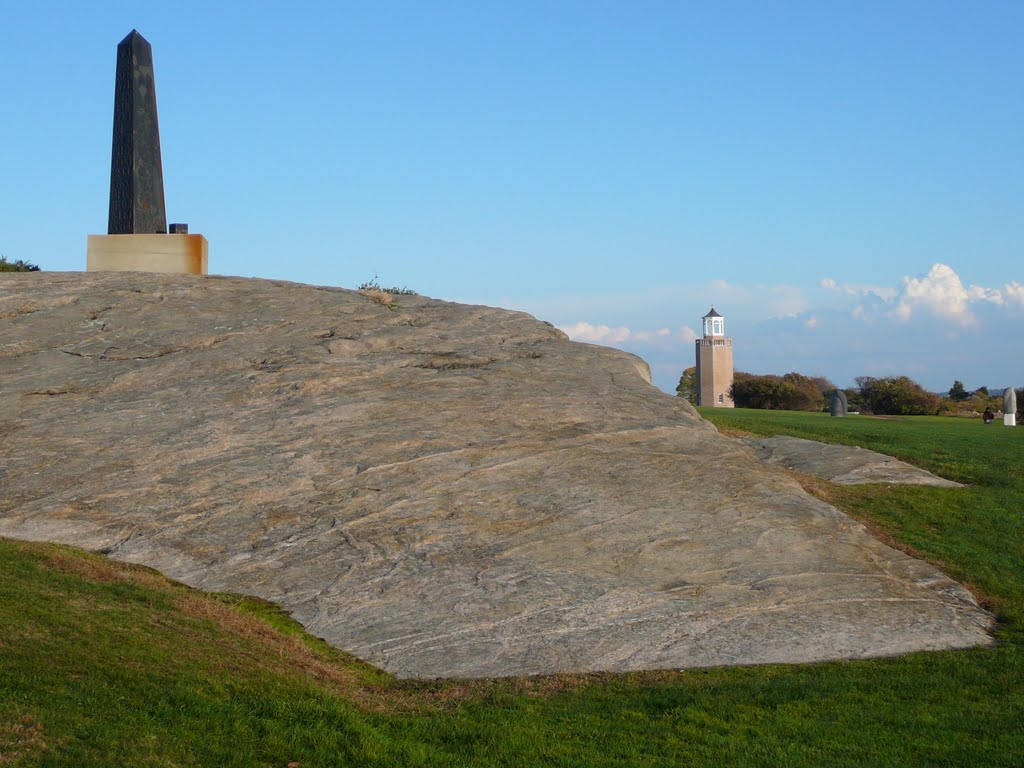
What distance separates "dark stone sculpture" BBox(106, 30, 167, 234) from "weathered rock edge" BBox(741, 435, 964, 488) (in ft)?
53.3

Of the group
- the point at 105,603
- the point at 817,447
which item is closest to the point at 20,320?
the point at 105,603

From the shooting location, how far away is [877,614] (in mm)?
14328

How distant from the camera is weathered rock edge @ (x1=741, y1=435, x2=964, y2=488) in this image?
22.3 meters

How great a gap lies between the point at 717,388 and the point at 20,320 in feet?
344

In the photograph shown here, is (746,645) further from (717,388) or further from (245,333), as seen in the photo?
(717,388)

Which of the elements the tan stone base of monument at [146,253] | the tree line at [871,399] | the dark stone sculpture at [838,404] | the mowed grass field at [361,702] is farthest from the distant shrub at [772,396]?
the mowed grass field at [361,702]

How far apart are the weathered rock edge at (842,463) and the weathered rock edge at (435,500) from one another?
13.0ft

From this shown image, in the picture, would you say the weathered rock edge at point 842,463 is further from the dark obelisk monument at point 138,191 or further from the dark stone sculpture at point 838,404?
the dark obelisk monument at point 138,191

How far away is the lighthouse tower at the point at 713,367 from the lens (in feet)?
395

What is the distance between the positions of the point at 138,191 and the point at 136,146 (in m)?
1.12

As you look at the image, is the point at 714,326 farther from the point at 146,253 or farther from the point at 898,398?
the point at 146,253

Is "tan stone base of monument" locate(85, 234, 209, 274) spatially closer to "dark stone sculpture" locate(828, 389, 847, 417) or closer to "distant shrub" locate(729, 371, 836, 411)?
"dark stone sculpture" locate(828, 389, 847, 417)

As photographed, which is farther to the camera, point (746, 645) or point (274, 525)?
point (274, 525)

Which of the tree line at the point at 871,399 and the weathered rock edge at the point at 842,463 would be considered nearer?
the weathered rock edge at the point at 842,463
